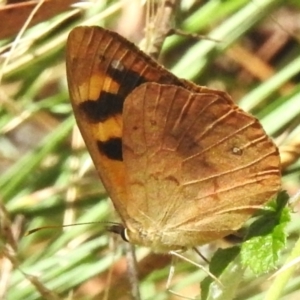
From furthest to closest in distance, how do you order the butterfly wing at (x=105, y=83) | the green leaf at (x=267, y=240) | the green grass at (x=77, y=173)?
the green grass at (x=77, y=173) → the butterfly wing at (x=105, y=83) → the green leaf at (x=267, y=240)

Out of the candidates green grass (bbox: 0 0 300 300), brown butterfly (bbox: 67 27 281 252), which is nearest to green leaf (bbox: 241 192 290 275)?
brown butterfly (bbox: 67 27 281 252)

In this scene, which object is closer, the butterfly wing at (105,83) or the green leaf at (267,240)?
the green leaf at (267,240)

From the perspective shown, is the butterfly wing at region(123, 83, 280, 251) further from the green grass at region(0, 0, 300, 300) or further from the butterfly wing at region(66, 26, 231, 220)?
the green grass at region(0, 0, 300, 300)

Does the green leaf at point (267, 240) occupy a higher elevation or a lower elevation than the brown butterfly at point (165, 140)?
lower

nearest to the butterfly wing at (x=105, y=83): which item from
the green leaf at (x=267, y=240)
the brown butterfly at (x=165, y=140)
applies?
the brown butterfly at (x=165, y=140)

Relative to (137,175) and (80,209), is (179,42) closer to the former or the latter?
(80,209)

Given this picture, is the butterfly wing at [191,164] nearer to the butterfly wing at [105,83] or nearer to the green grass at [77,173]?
the butterfly wing at [105,83]

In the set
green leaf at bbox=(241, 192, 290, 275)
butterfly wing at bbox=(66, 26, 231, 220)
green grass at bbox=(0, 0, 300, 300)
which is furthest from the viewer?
green grass at bbox=(0, 0, 300, 300)

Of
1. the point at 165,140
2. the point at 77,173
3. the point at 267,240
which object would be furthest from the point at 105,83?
the point at 77,173
